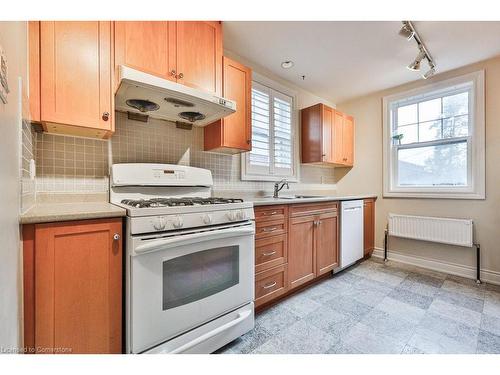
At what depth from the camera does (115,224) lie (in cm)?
111

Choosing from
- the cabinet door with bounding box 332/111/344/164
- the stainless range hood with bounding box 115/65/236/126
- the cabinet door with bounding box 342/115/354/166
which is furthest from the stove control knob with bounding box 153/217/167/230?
the cabinet door with bounding box 342/115/354/166

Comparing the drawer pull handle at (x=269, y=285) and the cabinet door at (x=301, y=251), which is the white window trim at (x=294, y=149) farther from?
the drawer pull handle at (x=269, y=285)

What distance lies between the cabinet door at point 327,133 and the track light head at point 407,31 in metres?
1.13

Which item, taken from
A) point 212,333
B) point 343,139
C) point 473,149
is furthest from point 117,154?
point 473,149

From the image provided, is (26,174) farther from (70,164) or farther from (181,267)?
(181,267)

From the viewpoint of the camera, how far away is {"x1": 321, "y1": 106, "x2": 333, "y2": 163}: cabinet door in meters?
2.98

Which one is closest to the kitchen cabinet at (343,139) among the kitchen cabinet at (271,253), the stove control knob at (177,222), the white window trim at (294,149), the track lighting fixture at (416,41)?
the white window trim at (294,149)

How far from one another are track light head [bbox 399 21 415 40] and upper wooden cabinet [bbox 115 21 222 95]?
1509mm

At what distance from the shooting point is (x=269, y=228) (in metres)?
1.87

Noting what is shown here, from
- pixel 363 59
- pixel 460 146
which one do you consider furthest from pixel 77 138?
pixel 460 146

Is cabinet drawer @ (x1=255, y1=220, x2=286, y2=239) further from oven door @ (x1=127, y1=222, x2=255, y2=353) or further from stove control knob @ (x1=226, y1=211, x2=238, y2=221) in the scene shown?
stove control knob @ (x1=226, y1=211, x2=238, y2=221)

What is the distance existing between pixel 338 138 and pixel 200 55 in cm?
223

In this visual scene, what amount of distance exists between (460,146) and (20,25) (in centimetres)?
385
